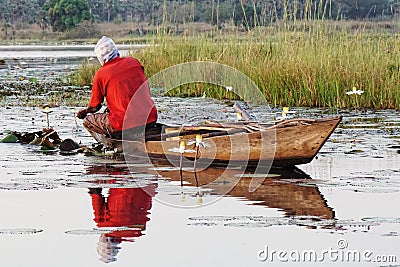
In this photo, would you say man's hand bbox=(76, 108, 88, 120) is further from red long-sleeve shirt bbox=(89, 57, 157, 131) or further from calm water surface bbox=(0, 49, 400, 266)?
calm water surface bbox=(0, 49, 400, 266)

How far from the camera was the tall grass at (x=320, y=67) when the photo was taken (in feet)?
51.1

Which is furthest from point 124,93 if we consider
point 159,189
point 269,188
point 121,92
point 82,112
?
point 269,188

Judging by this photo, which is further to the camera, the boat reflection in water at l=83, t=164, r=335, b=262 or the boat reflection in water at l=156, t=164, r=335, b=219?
the boat reflection in water at l=156, t=164, r=335, b=219

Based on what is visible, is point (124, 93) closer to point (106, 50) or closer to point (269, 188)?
point (106, 50)

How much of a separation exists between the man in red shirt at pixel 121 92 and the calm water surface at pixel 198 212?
439 mm

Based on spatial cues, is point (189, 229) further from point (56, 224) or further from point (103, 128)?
point (103, 128)

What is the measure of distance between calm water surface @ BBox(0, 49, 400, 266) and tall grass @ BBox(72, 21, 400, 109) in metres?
3.81

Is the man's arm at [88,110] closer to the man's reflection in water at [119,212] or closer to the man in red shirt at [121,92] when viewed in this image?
the man in red shirt at [121,92]

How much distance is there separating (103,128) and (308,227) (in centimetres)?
459

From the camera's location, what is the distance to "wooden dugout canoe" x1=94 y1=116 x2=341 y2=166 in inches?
384

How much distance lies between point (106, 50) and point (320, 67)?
5598 millimetres

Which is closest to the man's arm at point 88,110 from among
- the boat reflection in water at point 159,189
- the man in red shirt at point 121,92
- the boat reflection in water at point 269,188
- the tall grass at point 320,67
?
the man in red shirt at point 121,92

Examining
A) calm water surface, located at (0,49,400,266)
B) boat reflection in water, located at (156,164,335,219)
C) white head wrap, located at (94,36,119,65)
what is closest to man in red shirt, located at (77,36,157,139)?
white head wrap, located at (94,36,119,65)

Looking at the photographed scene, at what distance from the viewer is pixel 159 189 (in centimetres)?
901
